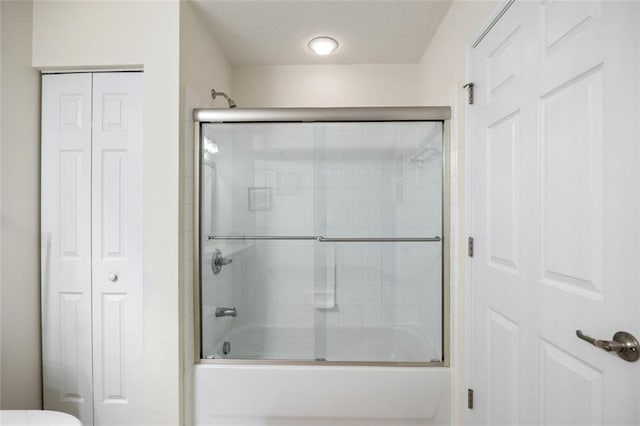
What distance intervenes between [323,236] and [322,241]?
29mm

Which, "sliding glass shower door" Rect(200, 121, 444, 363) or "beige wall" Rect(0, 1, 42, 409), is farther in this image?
"sliding glass shower door" Rect(200, 121, 444, 363)

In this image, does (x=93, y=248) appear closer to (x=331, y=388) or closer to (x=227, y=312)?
(x=227, y=312)

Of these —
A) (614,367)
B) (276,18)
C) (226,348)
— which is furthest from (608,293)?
(276,18)

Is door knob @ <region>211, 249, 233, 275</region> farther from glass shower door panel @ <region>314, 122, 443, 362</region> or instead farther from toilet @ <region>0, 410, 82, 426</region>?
toilet @ <region>0, 410, 82, 426</region>

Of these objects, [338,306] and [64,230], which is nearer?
[64,230]

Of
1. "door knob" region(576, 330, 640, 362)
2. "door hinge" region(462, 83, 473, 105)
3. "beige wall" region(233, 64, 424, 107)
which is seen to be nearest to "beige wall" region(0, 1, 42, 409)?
"beige wall" region(233, 64, 424, 107)

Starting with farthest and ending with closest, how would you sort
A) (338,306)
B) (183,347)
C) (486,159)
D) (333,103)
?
(333,103) < (338,306) < (183,347) < (486,159)

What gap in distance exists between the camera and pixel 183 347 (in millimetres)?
1711

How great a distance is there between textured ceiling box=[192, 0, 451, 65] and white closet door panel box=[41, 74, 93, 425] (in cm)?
90

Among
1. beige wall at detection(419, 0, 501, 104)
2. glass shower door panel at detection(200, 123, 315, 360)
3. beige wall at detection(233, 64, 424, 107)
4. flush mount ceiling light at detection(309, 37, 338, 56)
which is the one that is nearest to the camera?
beige wall at detection(419, 0, 501, 104)

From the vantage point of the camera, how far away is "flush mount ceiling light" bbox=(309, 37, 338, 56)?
221 cm

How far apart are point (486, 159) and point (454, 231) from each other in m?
0.45

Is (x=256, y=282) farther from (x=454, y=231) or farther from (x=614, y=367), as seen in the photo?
(x=614, y=367)

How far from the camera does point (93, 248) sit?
5.63 ft
